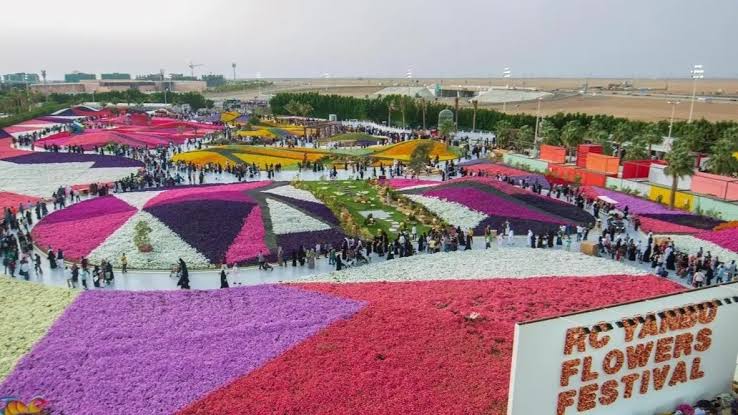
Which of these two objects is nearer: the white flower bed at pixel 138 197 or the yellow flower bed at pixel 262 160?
the white flower bed at pixel 138 197

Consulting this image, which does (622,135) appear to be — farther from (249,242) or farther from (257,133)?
(249,242)

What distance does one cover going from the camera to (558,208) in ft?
116

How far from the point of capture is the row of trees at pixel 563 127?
5015cm

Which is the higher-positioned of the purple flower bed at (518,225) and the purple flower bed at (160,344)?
the purple flower bed at (518,225)

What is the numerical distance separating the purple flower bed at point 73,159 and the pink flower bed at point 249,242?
27.6 m

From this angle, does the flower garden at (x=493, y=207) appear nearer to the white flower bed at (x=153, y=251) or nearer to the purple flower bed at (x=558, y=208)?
the purple flower bed at (x=558, y=208)

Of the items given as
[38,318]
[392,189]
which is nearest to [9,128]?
[392,189]

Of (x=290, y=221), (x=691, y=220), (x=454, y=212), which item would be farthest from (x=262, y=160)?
(x=691, y=220)

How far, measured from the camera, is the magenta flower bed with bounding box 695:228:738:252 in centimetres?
2767

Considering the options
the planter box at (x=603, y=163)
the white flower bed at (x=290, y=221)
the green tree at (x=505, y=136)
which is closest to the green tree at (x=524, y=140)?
the green tree at (x=505, y=136)

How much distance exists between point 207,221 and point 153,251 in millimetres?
3753

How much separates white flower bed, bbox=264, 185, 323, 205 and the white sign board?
78.5ft

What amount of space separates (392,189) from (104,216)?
731 inches

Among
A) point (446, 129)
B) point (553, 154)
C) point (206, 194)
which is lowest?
point (206, 194)
